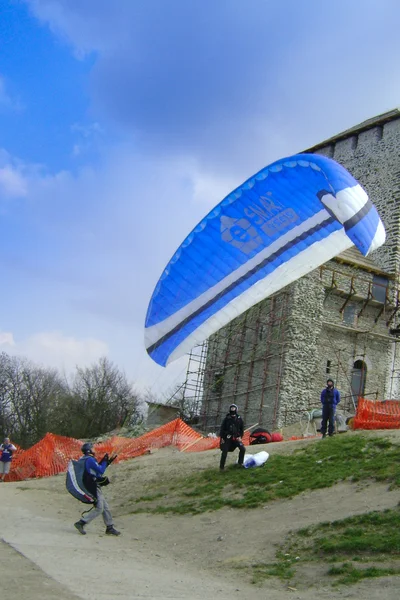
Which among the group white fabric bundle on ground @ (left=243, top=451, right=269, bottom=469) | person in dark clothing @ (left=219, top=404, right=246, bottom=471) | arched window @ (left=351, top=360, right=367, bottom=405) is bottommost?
white fabric bundle on ground @ (left=243, top=451, right=269, bottom=469)

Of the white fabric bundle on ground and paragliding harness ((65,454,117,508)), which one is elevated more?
the white fabric bundle on ground

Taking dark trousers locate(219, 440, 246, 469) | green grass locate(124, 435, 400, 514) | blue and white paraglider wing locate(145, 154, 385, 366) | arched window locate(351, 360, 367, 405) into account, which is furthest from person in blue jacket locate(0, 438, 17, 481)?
arched window locate(351, 360, 367, 405)

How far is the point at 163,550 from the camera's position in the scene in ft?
30.8

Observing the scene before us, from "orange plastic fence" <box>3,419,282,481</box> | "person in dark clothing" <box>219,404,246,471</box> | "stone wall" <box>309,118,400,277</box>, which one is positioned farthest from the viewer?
"stone wall" <box>309,118,400,277</box>

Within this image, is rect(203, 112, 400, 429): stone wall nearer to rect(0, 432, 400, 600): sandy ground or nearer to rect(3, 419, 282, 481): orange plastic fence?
rect(3, 419, 282, 481): orange plastic fence

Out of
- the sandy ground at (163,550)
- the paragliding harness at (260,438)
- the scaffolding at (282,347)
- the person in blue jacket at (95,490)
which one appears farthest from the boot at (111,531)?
the scaffolding at (282,347)

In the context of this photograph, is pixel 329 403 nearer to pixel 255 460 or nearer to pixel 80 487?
pixel 255 460

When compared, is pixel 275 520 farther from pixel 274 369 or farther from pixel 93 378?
pixel 93 378

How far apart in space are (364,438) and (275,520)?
12.4 ft

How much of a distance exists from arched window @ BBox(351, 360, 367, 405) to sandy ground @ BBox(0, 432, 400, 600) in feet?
46.4

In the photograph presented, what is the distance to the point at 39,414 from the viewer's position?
48.7 metres

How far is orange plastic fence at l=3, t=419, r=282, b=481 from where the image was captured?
19.6 meters

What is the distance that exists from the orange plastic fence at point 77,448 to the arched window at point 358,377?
9142 mm

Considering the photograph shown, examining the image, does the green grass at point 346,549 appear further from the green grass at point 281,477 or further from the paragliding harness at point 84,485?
the paragliding harness at point 84,485
